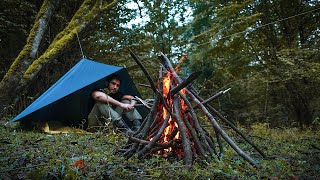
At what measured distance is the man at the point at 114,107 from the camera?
3.92m

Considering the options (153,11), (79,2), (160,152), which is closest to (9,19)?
(79,2)

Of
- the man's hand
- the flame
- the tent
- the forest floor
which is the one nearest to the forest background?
the tent

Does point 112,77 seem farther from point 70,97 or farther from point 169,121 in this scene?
point 169,121

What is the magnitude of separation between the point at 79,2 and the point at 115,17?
36.1 inches

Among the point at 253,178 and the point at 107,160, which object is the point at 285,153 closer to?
the point at 253,178

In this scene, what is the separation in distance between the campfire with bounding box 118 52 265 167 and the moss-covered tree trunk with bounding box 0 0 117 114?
217 cm

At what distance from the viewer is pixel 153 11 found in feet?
30.6

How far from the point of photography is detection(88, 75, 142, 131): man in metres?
3.92

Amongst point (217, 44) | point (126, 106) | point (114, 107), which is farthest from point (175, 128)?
point (217, 44)

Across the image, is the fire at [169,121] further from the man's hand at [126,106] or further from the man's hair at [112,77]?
the man's hair at [112,77]

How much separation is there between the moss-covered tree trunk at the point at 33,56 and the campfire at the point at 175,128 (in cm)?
217

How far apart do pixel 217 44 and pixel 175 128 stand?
A: 4.74 m

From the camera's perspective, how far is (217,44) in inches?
261

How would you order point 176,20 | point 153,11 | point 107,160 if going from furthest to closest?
point 176,20, point 153,11, point 107,160
